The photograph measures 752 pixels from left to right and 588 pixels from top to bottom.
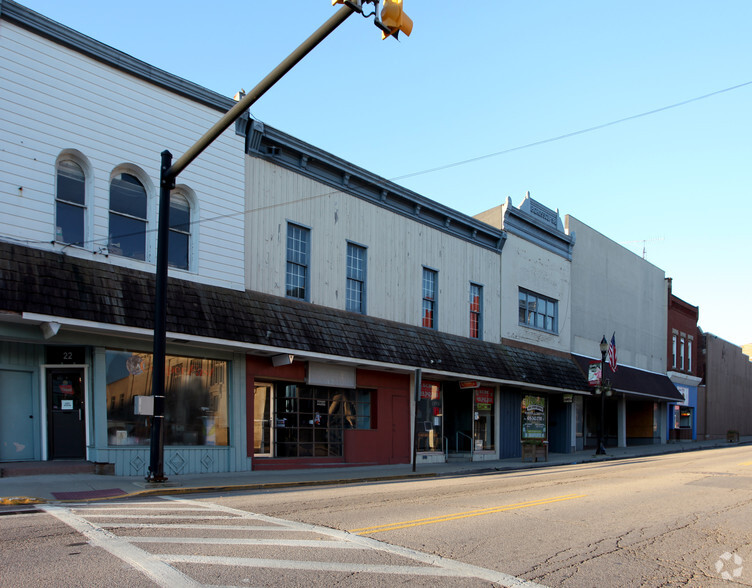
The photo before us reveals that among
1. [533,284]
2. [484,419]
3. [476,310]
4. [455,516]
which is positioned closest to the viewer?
[455,516]

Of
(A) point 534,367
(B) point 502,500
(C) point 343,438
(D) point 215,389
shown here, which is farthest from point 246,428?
(A) point 534,367

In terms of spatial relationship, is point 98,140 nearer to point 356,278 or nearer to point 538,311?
point 356,278

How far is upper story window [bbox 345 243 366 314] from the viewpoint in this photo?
21250mm

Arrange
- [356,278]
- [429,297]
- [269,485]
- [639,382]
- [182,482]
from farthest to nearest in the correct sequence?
[639,382] < [429,297] < [356,278] < [269,485] < [182,482]

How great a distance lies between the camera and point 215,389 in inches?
677

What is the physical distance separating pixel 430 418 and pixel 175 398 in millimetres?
10290

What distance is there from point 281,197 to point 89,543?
42.7 feet

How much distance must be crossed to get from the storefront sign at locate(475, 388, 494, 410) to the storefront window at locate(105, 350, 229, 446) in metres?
11.3

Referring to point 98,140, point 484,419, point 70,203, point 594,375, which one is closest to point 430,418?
point 484,419

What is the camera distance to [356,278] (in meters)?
21.5

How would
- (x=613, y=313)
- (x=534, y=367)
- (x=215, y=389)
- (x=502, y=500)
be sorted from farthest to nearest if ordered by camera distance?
(x=613, y=313), (x=534, y=367), (x=215, y=389), (x=502, y=500)

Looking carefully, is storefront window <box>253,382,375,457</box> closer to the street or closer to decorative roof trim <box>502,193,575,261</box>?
the street

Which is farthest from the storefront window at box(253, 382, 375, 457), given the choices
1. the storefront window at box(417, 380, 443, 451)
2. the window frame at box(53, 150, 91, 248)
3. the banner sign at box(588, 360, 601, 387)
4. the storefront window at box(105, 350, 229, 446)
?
the banner sign at box(588, 360, 601, 387)

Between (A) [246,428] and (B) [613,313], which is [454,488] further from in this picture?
(B) [613,313]
